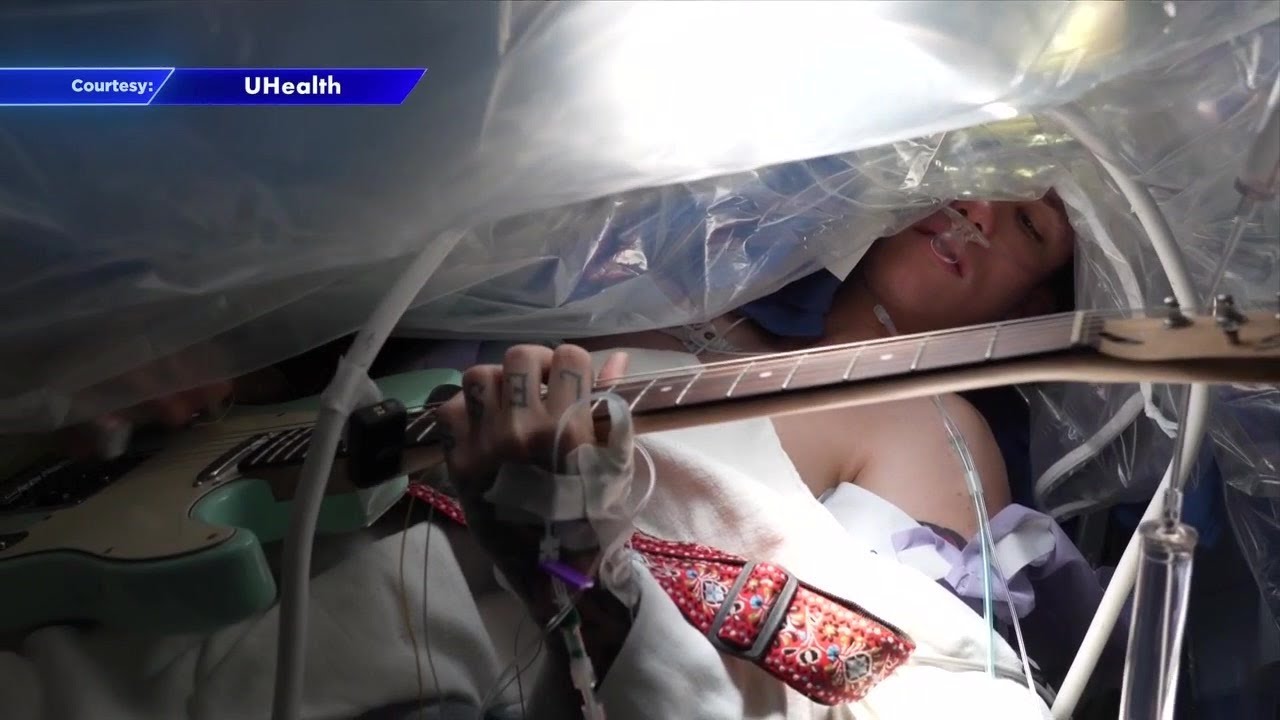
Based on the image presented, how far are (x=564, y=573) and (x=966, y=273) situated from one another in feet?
1.82

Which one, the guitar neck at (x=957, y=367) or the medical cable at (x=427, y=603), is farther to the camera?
the medical cable at (x=427, y=603)

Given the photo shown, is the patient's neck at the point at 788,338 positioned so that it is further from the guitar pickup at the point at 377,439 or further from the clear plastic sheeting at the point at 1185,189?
the guitar pickup at the point at 377,439

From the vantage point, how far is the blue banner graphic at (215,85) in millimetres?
425

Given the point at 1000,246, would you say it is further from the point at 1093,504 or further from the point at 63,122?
the point at 63,122

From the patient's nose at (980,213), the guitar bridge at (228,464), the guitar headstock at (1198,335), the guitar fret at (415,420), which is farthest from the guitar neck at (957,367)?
the patient's nose at (980,213)

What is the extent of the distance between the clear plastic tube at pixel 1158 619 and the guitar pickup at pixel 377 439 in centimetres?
37

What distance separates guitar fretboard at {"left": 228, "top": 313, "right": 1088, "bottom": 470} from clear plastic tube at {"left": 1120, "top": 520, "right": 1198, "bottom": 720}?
0.11 meters

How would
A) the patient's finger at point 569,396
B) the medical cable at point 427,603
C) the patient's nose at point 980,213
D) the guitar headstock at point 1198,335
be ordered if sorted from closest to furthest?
the guitar headstock at point 1198,335 → the patient's finger at point 569,396 → the medical cable at point 427,603 → the patient's nose at point 980,213

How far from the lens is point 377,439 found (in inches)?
19.3

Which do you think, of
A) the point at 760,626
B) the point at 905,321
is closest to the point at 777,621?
the point at 760,626

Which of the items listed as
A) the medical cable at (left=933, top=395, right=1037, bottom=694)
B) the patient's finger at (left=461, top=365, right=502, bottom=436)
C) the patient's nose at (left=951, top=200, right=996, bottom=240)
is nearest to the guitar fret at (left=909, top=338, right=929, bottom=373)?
the patient's finger at (left=461, top=365, right=502, bottom=436)

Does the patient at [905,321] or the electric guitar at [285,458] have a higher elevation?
the patient at [905,321]

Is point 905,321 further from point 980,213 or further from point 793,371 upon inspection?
point 793,371

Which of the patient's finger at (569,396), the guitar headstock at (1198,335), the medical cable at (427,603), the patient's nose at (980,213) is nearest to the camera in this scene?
the guitar headstock at (1198,335)
